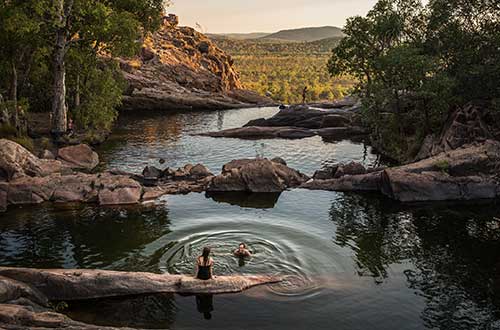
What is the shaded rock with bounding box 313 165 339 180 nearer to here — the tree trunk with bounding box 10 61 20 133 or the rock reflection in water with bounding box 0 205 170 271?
the rock reflection in water with bounding box 0 205 170 271

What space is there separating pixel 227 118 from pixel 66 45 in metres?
37.7

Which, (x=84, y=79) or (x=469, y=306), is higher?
(x=84, y=79)

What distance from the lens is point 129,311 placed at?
20625 mm

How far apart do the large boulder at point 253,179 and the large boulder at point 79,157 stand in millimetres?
13007

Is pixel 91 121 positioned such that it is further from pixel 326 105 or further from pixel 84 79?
pixel 326 105

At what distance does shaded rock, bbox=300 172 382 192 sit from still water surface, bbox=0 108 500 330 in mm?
1305

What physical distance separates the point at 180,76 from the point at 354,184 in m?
75.9

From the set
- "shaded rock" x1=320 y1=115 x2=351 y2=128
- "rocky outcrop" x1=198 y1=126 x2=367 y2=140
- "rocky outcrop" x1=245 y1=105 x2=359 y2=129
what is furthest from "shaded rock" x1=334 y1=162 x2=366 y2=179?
"shaded rock" x1=320 y1=115 x2=351 y2=128

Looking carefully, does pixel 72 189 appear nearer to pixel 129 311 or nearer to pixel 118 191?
pixel 118 191

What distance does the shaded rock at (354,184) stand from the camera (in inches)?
1583

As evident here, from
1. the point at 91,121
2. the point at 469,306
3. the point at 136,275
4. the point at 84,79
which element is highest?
the point at 84,79

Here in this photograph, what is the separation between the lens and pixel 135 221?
32250mm

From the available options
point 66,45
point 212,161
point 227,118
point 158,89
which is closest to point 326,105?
point 227,118

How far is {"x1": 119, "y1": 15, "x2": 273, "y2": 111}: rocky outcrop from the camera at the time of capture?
95650 mm
